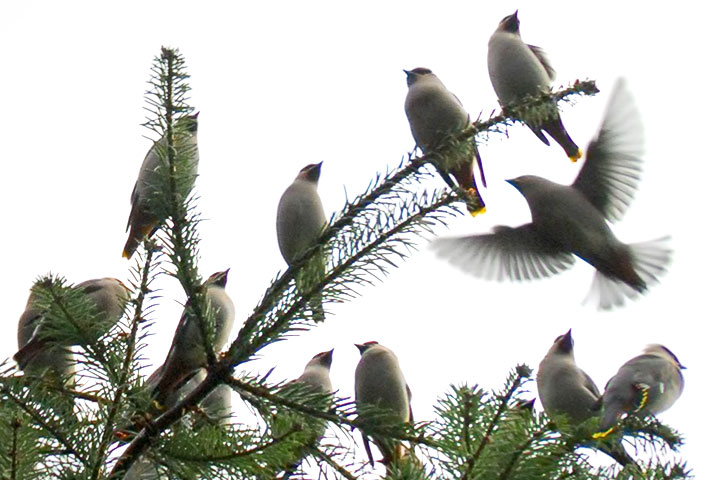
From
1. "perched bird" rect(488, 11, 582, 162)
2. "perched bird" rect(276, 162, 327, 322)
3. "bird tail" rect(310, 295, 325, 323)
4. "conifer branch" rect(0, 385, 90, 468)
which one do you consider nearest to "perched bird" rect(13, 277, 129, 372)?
"conifer branch" rect(0, 385, 90, 468)

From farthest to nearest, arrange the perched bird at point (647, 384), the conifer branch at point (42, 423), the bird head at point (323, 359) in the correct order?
the bird head at point (323, 359) → the perched bird at point (647, 384) → the conifer branch at point (42, 423)

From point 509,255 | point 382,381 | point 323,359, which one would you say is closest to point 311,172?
point 323,359

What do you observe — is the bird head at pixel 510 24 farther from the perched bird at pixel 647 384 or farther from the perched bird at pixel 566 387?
the perched bird at pixel 647 384

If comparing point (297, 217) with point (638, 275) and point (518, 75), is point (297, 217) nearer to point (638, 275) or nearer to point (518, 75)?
point (518, 75)

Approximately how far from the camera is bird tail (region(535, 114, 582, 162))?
157 inches

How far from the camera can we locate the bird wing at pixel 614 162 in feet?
13.6

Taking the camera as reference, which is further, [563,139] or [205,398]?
[563,139]

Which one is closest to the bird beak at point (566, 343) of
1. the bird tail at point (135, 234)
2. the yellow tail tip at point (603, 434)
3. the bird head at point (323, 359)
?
Result: the bird head at point (323, 359)

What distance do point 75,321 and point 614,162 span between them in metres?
3.02

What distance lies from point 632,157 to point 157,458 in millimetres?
2995

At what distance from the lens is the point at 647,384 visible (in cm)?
342

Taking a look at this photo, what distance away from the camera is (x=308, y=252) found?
1859 millimetres

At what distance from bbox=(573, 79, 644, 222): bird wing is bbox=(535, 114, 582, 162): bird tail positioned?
10 cm

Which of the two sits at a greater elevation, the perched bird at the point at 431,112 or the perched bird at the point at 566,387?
the perched bird at the point at 431,112
